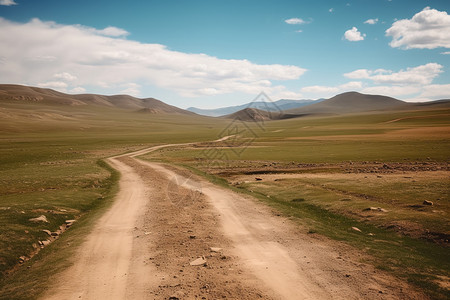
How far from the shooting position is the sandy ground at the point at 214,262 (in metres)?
9.47

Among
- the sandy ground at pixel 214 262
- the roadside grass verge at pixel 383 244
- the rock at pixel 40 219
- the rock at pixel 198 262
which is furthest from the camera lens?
the rock at pixel 40 219

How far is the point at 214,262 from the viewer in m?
11.6

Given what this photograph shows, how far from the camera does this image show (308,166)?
146 feet

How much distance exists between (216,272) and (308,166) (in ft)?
119

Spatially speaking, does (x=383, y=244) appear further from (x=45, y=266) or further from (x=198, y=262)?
(x=45, y=266)

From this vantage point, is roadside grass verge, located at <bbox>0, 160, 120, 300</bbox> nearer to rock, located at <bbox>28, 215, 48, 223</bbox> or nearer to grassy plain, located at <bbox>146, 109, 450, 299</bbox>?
rock, located at <bbox>28, 215, 48, 223</bbox>

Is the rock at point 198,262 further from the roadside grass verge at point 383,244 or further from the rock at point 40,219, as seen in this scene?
the rock at point 40,219

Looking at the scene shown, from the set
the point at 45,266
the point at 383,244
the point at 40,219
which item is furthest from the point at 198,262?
the point at 40,219

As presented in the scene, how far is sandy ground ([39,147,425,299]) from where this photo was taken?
373 inches

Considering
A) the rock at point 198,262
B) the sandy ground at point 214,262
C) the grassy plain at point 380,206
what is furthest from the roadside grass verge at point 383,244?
the rock at point 198,262

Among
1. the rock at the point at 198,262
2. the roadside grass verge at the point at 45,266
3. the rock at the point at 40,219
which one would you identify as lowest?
the roadside grass verge at the point at 45,266

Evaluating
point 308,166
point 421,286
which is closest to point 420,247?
point 421,286

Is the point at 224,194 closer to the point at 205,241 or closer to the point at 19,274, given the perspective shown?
the point at 205,241

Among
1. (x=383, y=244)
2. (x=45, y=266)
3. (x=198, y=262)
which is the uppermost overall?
(x=198, y=262)
